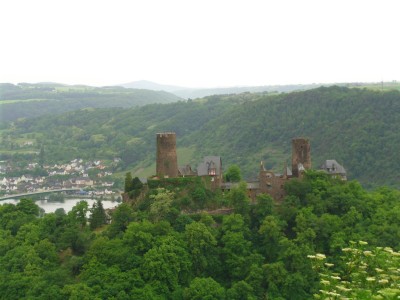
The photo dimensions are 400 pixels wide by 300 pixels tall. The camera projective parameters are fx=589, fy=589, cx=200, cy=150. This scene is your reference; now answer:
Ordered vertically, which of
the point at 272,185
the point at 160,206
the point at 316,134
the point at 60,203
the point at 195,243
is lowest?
the point at 60,203

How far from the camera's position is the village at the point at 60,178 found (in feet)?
541

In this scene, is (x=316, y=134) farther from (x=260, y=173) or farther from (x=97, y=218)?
(x=97, y=218)

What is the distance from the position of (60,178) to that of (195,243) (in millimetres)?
136573

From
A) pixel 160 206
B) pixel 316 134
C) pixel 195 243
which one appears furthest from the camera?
pixel 316 134

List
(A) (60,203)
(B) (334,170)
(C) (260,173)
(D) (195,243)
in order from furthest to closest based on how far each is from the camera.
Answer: (A) (60,203), (B) (334,170), (C) (260,173), (D) (195,243)

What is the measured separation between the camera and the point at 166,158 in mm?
57875

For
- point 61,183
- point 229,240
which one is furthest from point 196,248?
point 61,183

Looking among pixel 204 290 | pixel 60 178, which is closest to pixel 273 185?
pixel 204 290

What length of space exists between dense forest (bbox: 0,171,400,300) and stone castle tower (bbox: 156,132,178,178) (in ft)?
4.59

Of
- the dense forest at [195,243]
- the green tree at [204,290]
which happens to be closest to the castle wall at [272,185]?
the dense forest at [195,243]

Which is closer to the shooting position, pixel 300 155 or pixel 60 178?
pixel 300 155

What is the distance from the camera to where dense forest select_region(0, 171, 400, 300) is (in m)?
46.7

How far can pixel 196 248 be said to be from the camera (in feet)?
161

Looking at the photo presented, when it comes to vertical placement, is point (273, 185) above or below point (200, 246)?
above
